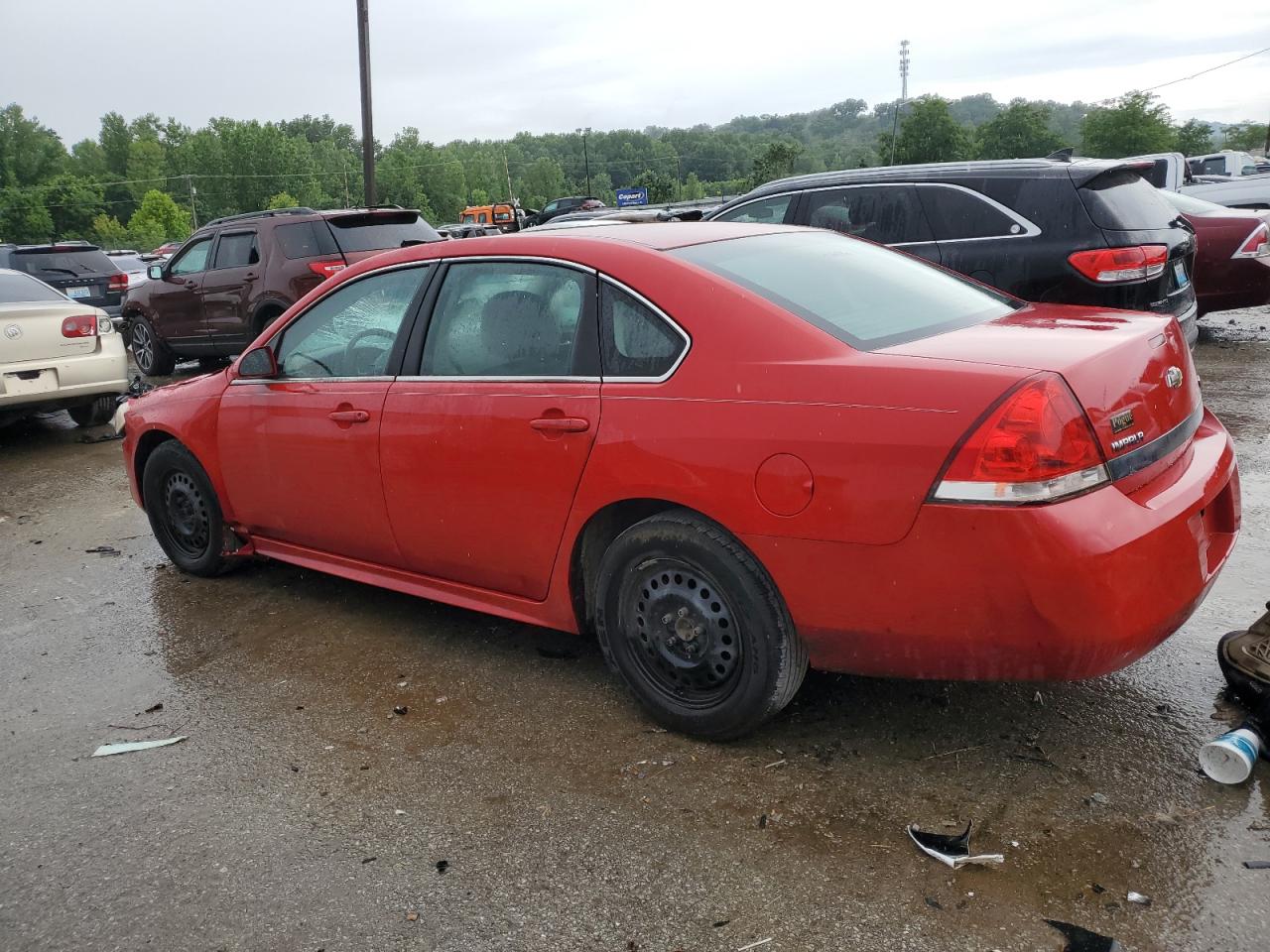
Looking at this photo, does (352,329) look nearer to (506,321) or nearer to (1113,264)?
(506,321)

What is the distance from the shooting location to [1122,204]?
21.4 feet

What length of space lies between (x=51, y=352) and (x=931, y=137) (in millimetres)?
84672

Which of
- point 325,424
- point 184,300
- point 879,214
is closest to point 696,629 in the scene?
point 325,424

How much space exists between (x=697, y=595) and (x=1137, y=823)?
→ 4.27ft

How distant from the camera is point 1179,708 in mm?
3273

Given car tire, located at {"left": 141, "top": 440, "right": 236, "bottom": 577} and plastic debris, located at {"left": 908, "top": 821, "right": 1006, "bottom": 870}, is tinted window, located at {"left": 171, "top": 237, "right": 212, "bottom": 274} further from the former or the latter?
plastic debris, located at {"left": 908, "top": 821, "right": 1006, "bottom": 870}

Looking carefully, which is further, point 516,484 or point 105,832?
point 516,484

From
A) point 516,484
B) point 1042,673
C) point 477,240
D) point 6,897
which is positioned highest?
point 477,240

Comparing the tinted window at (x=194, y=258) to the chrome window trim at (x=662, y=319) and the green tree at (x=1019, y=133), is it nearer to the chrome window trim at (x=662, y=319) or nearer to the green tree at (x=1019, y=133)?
the chrome window trim at (x=662, y=319)

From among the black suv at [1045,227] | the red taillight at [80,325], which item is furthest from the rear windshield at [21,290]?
the black suv at [1045,227]

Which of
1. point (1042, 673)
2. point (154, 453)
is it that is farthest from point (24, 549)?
point (1042, 673)

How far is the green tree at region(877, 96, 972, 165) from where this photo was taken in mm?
83562

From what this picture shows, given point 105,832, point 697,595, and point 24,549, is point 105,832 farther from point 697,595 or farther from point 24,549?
point 24,549

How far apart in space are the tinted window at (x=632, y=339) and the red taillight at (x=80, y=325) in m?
7.17
